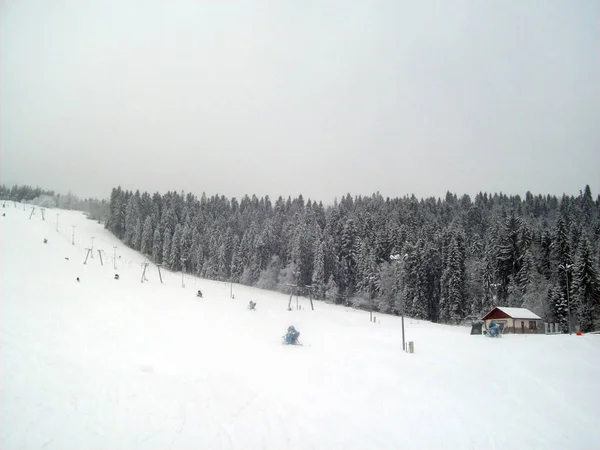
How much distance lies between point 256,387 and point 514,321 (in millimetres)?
45170

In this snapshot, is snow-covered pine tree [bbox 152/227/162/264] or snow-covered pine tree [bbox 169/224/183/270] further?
snow-covered pine tree [bbox 152/227/162/264]

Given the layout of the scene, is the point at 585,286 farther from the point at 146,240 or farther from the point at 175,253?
the point at 146,240

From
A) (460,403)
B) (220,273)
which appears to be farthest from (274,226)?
(460,403)

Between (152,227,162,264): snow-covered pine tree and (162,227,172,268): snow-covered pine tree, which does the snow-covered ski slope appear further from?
(152,227,162,264): snow-covered pine tree

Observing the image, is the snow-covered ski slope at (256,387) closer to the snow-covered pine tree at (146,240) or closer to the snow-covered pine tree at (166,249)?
the snow-covered pine tree at (166,249)

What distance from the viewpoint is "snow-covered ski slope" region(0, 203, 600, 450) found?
423 inches

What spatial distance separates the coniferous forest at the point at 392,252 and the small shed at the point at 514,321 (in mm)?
5369

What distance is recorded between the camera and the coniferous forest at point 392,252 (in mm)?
65750

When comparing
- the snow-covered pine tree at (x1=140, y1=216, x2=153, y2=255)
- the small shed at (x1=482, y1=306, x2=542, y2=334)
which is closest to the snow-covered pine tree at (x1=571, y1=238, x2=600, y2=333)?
Answer: the small shed at (x1=482, y1=306, x2=542, y2=334)

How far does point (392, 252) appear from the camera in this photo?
8456 centimetres

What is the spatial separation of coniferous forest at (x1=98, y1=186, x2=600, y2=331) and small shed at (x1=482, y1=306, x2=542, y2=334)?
5369 mm

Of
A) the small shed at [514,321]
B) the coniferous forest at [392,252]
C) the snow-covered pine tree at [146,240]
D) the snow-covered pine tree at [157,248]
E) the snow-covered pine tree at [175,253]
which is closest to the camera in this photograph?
the small shed at [514,321]

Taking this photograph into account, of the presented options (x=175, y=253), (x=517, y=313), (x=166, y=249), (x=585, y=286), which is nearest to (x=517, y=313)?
(x=517, y=313)

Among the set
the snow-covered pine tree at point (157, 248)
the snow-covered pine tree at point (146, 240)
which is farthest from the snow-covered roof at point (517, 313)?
the snow-covered pine tree at point (146, 240)
